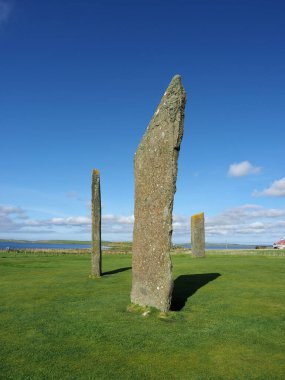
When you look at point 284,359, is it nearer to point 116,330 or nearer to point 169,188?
point 116,330

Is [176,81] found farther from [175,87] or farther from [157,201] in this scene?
[157,201]

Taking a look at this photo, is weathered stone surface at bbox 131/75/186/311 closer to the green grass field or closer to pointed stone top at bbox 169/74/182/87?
pointed stone top at bbox 169/74/182/87

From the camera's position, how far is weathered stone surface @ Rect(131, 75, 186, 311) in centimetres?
1052

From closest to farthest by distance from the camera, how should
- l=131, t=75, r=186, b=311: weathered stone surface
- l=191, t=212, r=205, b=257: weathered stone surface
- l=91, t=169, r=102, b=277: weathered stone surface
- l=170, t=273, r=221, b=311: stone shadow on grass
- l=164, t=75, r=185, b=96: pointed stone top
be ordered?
l=131, t=75, r=186, b=311: weathered stone surface < l=164, t=75, r=185, b=96: pointed stone top < l=170, t=273, r=221, b=311: stone shadow on grass < l=91, t=169, r=102, b=277: weathered stone surface < l=191, t=212, r=205, b=257: weathered stone surface

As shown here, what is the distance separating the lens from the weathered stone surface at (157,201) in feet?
34.5

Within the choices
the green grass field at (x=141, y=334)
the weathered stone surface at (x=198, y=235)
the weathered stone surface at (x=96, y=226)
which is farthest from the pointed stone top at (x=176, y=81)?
the weathered stone surface at (x=198, y=235)

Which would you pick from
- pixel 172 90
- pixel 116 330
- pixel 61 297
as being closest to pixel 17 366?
pixel 116 330

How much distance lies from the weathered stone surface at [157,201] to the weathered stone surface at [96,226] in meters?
7.49

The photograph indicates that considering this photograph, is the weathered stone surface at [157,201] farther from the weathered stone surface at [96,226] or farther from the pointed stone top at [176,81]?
the weathered stone surface at [96,226]

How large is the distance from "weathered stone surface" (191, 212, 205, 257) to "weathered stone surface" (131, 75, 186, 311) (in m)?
20.3

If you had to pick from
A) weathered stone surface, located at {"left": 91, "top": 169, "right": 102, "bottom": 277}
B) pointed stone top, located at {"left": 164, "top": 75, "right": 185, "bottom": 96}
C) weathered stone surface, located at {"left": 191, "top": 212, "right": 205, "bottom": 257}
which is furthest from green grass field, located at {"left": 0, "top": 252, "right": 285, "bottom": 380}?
weathered stone surface, located at {"left": 191, "top": 212, "right": 205, "bottom": 257}

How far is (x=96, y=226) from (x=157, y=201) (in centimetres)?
876

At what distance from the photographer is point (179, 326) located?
930 centimetres

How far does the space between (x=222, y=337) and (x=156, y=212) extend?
3.91 m
